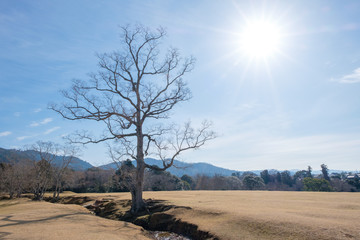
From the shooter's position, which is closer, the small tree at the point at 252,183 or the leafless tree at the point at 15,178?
the leafless tree at the point at 15,178

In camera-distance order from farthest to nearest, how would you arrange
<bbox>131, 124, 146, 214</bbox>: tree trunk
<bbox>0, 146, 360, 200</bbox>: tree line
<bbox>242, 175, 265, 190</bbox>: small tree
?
<bbox>242, 175, 265, 190</bbox>: small tree < <bbox>0, 146, 360, 200</bbox>: tree line < <bbox>131, 124, 146, 214</bbox>: tree trunk

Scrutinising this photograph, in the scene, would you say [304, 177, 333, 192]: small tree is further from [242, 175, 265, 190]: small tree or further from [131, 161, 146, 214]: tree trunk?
[131, 161, 146, 214]: tree trunk

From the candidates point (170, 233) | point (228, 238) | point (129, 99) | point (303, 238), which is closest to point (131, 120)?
point (129, 99)

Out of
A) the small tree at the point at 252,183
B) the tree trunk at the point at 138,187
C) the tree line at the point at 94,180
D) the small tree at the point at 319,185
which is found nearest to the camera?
the tree trunk at the point at 138,187

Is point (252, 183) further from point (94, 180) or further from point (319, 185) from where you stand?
point (94, 180)

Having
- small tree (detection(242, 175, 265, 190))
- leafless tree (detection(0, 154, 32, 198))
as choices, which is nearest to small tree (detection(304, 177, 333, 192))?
small tree (detection(242, 175, 265, 190))

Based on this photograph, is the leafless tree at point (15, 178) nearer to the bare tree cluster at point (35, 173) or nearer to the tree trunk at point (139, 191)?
the bare tree cluster at point (35, 173)

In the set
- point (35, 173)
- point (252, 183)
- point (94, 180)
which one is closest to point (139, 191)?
point (35, 173)

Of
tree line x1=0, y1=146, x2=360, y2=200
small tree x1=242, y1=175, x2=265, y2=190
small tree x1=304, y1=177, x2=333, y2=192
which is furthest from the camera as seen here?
small tree x1=242, y1=175, x2=265, y2=190

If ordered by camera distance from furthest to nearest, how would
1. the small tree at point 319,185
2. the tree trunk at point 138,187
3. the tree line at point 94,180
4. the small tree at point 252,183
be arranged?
the small tree at point 252,183 < the small tree at point 319,185 < the tree line at point 94,180 < the tree trunk at point 138,187

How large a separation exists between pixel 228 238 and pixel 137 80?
16.7 metres

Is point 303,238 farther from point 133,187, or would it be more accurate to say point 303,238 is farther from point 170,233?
point 133,187

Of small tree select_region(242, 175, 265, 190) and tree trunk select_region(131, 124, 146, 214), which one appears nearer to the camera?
tree trunk select_region(131, 124, 146, 214)

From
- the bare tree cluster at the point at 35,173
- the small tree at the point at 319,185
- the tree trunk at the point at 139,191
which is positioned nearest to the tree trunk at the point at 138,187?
the tree trunk at the point at 139,191
